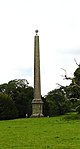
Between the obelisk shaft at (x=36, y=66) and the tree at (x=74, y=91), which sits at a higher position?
the obelisk shaft at (x=36, y=66)

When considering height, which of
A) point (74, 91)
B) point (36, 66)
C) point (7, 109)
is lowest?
point (74, 91)

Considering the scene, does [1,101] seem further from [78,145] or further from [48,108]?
[78,145]

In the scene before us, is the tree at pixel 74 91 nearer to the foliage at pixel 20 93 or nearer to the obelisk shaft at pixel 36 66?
the obelisk shaft at pixel 36 66

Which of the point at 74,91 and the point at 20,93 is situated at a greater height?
the point at 20,93

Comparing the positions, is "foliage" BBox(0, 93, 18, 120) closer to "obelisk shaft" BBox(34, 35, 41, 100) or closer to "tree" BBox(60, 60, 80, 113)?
"obelisk shaft" BBox(34, 35, 41, 100)

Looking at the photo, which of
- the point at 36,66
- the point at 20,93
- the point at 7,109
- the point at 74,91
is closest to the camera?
the point at 74,91

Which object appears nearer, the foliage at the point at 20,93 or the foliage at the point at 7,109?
the foliage at the point at 7,109

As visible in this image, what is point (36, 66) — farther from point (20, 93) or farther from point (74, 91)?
point (20, 93)

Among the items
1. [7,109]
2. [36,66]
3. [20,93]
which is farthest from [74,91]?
[20,93]

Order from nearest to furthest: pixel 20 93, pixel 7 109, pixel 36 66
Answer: pixel 36 66, pixel 7 109, pixel 20 93

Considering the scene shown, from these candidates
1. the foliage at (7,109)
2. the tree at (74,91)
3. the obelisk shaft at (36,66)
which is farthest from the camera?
the foliage at (7,109)

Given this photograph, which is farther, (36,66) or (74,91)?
(36,66)

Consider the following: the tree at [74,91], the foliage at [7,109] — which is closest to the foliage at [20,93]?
the foliage at [7,109]

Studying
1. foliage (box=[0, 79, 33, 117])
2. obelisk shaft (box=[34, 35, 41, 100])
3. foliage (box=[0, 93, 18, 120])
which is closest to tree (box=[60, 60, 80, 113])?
obelisk shaft (box=[34, 35, 41, 100])
